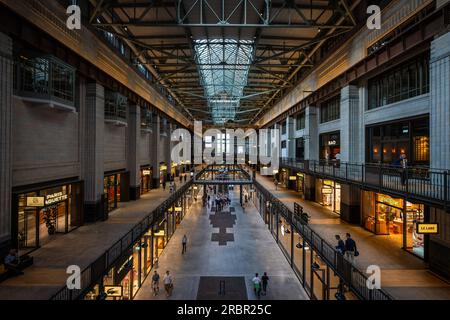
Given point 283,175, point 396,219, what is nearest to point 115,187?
point 396,219

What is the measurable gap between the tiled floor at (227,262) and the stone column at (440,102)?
807 cm

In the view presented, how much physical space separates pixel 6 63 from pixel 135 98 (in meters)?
14.9

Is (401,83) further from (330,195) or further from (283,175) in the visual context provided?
(283,175)

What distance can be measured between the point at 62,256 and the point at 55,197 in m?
3.91

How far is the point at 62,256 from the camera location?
1078cm

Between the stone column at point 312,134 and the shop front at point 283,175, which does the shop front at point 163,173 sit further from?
the stone column at point 312,134

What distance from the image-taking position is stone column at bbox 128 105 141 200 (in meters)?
23.8

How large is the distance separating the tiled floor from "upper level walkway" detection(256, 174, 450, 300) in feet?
10.6

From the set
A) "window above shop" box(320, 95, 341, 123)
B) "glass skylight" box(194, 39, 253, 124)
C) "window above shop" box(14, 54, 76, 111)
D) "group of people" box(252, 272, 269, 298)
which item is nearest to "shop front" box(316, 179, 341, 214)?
"window above shop" box(320, 95, 341, 123)
